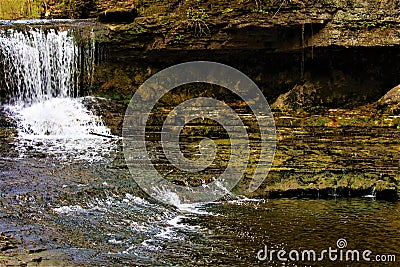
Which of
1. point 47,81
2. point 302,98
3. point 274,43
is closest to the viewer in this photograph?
point 274,43

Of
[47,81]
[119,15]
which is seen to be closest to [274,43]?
[119,15]

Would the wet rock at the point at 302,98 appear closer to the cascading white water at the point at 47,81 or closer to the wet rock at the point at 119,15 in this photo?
the wet rock at the point at 119,15

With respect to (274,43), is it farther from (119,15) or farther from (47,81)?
(47,81)

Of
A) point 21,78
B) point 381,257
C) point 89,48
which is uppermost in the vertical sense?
point 89,48

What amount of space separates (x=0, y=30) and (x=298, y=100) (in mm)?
6025

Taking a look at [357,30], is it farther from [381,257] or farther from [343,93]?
[381,257]

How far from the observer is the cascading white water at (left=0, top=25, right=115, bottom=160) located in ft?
27.8

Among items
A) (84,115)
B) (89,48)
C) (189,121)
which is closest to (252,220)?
(189,121)

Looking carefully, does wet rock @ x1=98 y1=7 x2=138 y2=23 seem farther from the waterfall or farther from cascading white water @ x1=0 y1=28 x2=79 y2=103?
cascading white water @ x1=0 y1=28 x2=79 y2=103

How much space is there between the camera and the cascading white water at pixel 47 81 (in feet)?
27.8

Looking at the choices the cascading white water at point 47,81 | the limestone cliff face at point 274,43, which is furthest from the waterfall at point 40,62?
the limestone cliff face at point 274,43

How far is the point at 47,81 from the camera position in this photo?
30.2 ft

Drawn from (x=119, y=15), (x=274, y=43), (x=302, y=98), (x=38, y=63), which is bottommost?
(x=302, y=98)

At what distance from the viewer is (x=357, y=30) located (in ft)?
27.4
